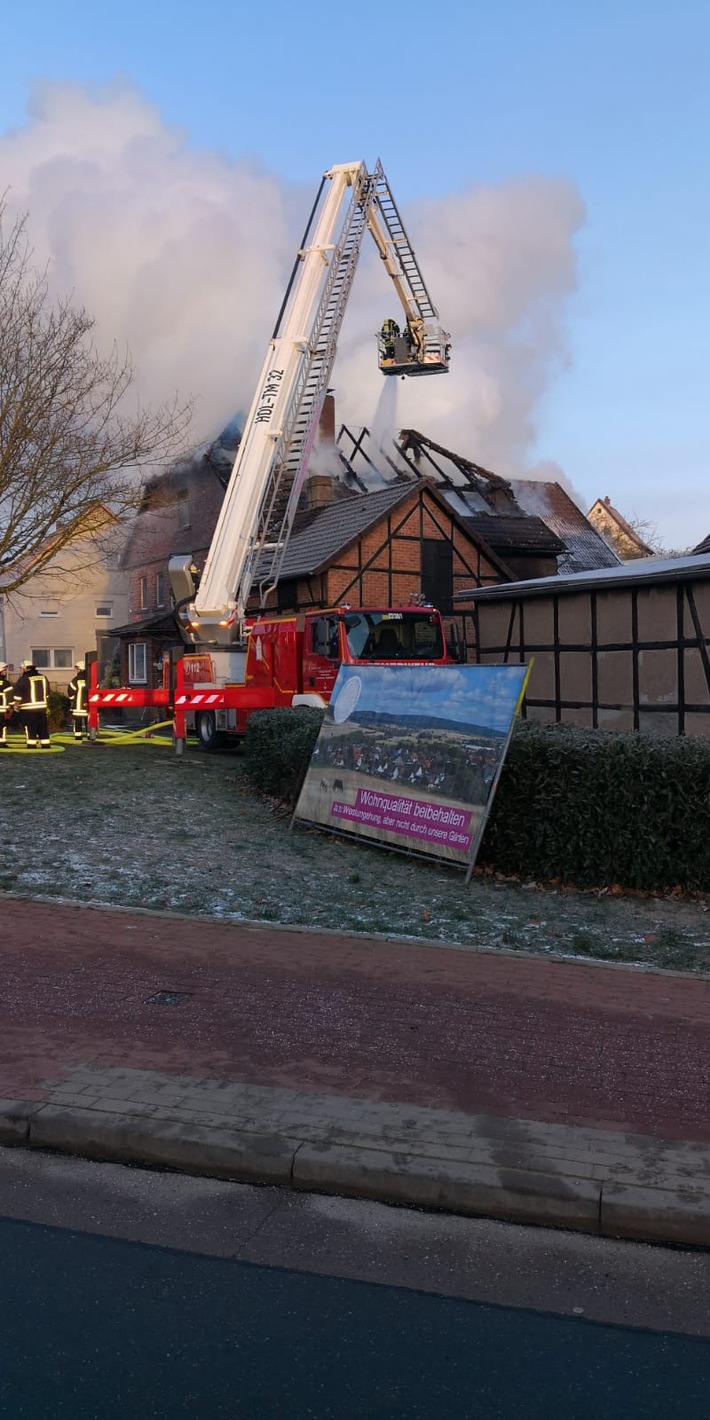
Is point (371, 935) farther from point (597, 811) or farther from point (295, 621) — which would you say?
point (295, 621)

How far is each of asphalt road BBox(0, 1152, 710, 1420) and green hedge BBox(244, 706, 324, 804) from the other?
847cm

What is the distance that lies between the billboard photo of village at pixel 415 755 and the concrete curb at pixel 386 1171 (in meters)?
5.36

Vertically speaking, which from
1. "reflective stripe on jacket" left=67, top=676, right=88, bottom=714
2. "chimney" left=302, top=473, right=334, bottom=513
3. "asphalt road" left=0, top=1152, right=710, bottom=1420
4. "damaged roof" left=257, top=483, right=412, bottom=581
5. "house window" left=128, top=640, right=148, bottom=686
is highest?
"chimney" left=302, top=473, right=334, bottom=513

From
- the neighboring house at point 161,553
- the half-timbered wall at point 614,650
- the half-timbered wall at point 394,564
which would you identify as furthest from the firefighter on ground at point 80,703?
the neighboring house at point 161,553

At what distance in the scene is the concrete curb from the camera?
13.5 feet

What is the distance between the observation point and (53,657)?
46812 mm

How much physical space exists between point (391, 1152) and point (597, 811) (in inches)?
214

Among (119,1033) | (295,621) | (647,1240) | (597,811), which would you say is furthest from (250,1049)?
(295,621)

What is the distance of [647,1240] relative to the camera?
4094 millimetres

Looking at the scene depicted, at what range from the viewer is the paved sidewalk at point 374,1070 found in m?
4.32

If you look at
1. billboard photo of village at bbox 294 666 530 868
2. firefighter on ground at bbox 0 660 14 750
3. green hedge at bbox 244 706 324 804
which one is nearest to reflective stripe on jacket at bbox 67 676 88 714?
firefighter on ground at bbox 0 660 14 750

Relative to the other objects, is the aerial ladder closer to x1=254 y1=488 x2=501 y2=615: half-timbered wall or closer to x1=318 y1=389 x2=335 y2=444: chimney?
x1=254 y1=488 x2=501 y2=615: half-timbered wall

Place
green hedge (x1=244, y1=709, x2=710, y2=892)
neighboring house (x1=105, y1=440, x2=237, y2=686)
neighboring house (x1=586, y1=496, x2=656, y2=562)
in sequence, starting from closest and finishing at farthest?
green hedge (x1=244, y1=709, x2=710, y2=892) < neighboring house (x1=105, y1=440, x2=237, y2=686) < neighboring house (x1=586, y1=496, x2=656, y2=562)

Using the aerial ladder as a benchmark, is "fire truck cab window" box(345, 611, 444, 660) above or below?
below
